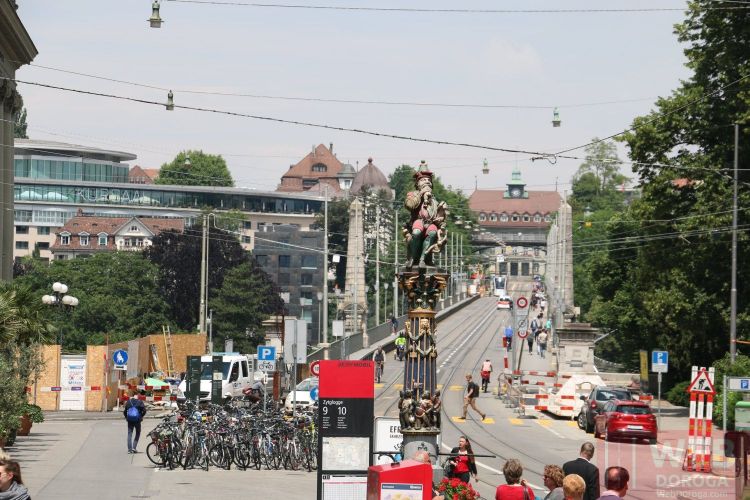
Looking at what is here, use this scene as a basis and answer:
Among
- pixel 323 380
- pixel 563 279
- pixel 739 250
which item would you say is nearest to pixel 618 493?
pixel 323 380

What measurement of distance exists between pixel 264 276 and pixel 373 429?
335 ft

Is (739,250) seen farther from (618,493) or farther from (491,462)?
(618,493)

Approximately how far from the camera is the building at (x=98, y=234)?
194500 millimetres

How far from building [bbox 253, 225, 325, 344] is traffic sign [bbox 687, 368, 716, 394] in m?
124

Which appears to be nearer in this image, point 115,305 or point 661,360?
point 661,360

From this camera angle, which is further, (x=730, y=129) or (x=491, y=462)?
(x=730, y=129)

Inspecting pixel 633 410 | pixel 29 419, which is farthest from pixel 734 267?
pixel 29 419

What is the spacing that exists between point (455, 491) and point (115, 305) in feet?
346

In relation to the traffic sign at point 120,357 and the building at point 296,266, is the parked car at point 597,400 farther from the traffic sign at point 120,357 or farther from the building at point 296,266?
the building at point 296,266

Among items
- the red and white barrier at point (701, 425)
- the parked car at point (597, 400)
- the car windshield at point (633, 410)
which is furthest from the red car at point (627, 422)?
the red and white barrier at point (701, 425)

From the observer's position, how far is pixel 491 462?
108 ft

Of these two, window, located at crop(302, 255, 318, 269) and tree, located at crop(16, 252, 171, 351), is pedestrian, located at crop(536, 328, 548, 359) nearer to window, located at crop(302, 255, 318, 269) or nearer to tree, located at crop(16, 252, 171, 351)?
tree, located at crop(16, 252, 171, 351)

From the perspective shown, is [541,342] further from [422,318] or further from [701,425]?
[422,318]

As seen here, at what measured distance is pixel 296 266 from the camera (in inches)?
6245
